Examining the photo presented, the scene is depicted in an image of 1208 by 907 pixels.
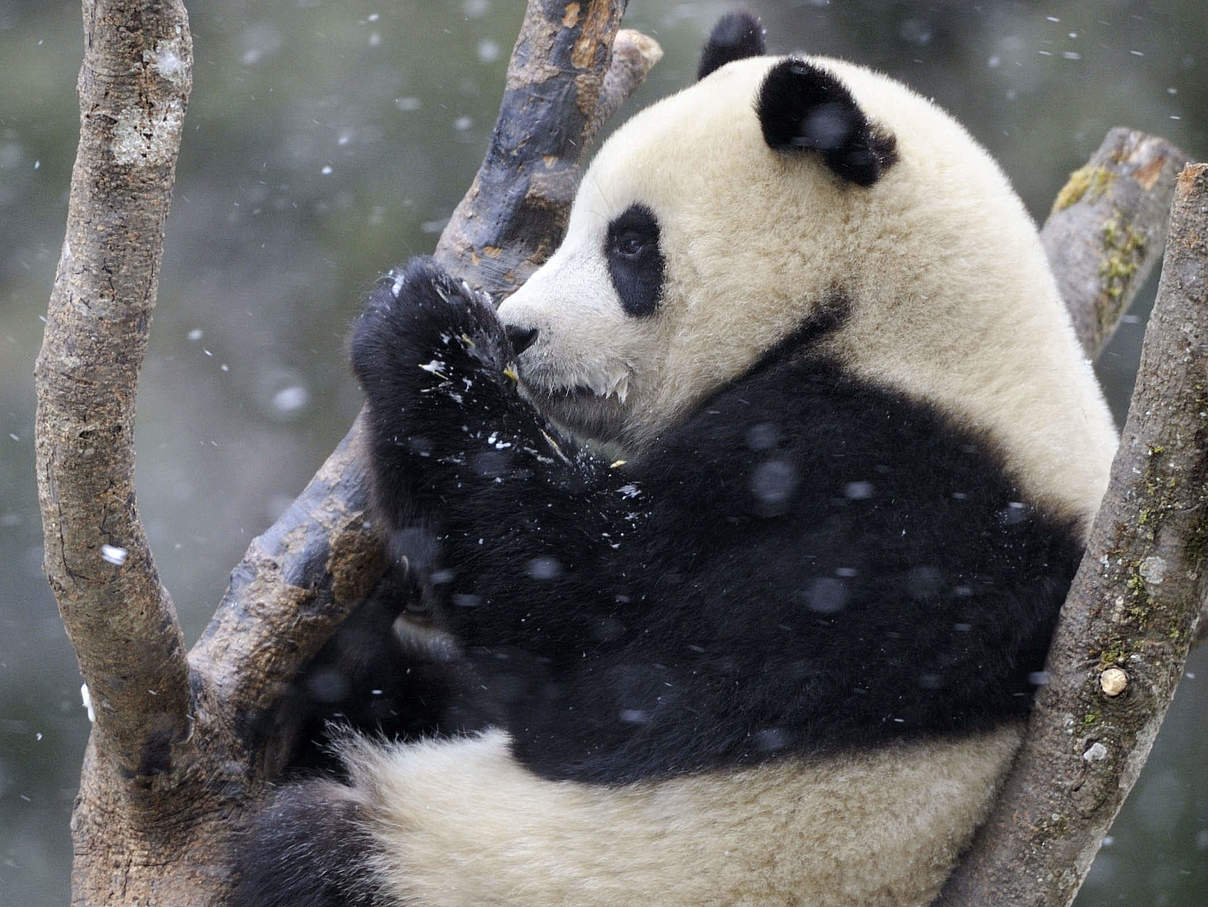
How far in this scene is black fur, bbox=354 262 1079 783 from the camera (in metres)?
1.88

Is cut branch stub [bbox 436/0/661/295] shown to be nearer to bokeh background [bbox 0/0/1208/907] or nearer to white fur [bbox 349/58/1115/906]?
white fur [bbox 349/58/1115/906]

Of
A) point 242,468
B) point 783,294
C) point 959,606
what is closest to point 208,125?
point 242,468

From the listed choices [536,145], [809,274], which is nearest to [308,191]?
[536,145]

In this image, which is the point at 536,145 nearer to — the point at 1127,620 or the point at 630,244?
the point at 630,244

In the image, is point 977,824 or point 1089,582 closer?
point 1089,582

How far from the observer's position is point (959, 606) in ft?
6.14

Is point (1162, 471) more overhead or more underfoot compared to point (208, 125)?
more underfoot

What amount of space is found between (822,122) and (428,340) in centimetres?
82

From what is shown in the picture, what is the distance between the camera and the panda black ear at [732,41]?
2.65m

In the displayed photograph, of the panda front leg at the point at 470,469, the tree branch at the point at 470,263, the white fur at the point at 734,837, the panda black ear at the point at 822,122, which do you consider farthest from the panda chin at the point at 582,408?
the white fur at the point at 734,837

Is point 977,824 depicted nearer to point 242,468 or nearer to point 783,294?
point 783,294

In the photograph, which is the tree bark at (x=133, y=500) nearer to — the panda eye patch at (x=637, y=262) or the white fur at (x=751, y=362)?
the white fur at (x=751, y=362)

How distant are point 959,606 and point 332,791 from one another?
1.27 meters


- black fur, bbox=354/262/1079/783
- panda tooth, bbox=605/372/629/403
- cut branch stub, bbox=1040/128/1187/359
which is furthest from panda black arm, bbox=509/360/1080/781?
cut branch stub, bbox=1040/128/1187/359
